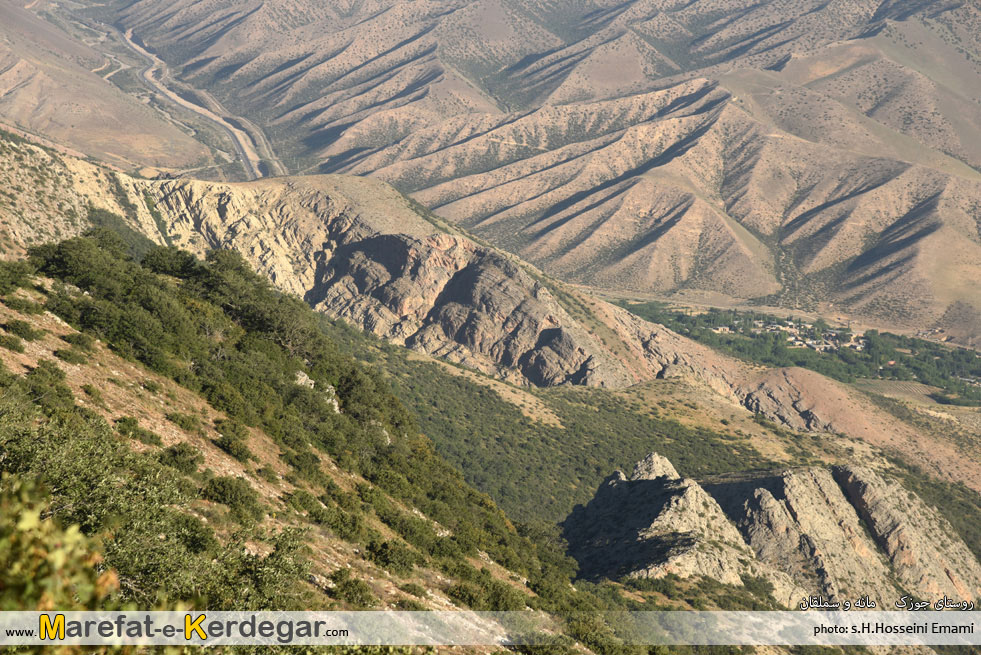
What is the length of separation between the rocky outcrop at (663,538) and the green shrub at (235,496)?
45.0 meters

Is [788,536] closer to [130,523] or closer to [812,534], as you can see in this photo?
[812,534]

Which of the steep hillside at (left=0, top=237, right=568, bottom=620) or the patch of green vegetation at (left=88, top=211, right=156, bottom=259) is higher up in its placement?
the steep hillside at (left=0, top=237, right=568, bottom=620)

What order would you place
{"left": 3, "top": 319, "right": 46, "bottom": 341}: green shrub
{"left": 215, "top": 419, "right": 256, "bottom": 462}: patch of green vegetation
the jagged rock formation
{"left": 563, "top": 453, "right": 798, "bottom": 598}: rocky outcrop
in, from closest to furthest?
{"left": 3, "top": 319, "right": 46, "bottom": 341}: green shrub → {"left": 215, "top": 419, "right": 256, "bottom": 462}: patch of green vegetation → {"left": 563, "top": 453, "right": 798, "bottom": 598}: rocky outcrop → the jagged rock formation

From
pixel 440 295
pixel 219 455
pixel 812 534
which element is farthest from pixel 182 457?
pixel 440 295

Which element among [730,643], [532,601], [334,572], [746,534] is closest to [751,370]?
[746,534]

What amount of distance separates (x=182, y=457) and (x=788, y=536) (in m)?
68.1

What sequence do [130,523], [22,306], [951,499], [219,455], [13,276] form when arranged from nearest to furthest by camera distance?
1. [130,523]
2. [219,455]
3. [22,306]
4. [13,276]
5. [951,499]

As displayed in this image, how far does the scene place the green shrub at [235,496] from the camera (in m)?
27.8

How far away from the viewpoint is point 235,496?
28406 millimetres

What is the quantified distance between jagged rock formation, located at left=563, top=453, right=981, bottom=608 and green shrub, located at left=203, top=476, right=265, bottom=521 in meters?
45.2

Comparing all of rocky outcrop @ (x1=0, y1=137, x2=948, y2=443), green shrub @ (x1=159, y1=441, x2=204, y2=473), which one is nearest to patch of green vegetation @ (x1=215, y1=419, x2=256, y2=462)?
green shrub @ (x1=159, y1=441, x2=204, y2=473)

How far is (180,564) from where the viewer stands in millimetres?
17422

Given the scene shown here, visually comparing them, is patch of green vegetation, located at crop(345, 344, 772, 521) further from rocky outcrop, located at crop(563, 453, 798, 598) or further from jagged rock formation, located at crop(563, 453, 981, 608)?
rocky outcrop, located at crop(563, 453, 798, 598)

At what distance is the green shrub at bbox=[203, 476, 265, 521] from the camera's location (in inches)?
1094
